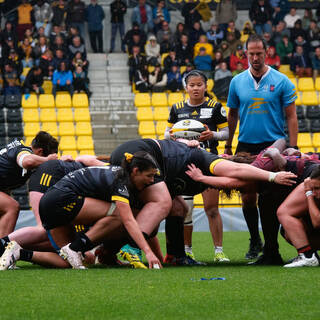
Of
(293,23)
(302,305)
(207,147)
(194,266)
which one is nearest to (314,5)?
(293,23)

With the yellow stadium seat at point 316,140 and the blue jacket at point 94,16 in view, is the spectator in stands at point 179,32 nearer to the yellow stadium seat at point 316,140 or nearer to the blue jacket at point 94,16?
the blue jacket at point 94,16

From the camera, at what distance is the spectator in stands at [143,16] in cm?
1852

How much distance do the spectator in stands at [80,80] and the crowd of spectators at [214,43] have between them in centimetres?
117

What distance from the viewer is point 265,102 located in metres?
6.67

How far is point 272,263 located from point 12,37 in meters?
12.2

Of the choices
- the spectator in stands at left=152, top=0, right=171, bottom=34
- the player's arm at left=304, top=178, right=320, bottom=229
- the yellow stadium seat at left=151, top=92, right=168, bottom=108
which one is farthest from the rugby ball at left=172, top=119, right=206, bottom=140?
the spectator in stands at left=152, top=0, right=171, bottom=34

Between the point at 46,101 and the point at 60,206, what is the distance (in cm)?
1089

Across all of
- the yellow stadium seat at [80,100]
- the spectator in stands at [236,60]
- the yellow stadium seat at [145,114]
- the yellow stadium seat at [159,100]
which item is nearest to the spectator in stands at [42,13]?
the yellow stadium seat at [80,100]

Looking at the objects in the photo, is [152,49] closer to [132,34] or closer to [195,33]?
[132,34]

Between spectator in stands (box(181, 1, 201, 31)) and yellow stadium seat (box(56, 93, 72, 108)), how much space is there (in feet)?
12.7

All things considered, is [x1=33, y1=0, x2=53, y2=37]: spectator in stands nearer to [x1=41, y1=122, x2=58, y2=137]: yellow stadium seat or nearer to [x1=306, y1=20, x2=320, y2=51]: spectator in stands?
[x1=41, y1=122, x2=58, y2=137]: yellow stadium seat

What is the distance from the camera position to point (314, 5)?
20.7 meters

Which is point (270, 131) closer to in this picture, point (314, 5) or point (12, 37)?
point (12, 37)

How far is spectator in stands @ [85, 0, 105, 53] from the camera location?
1805 cm
